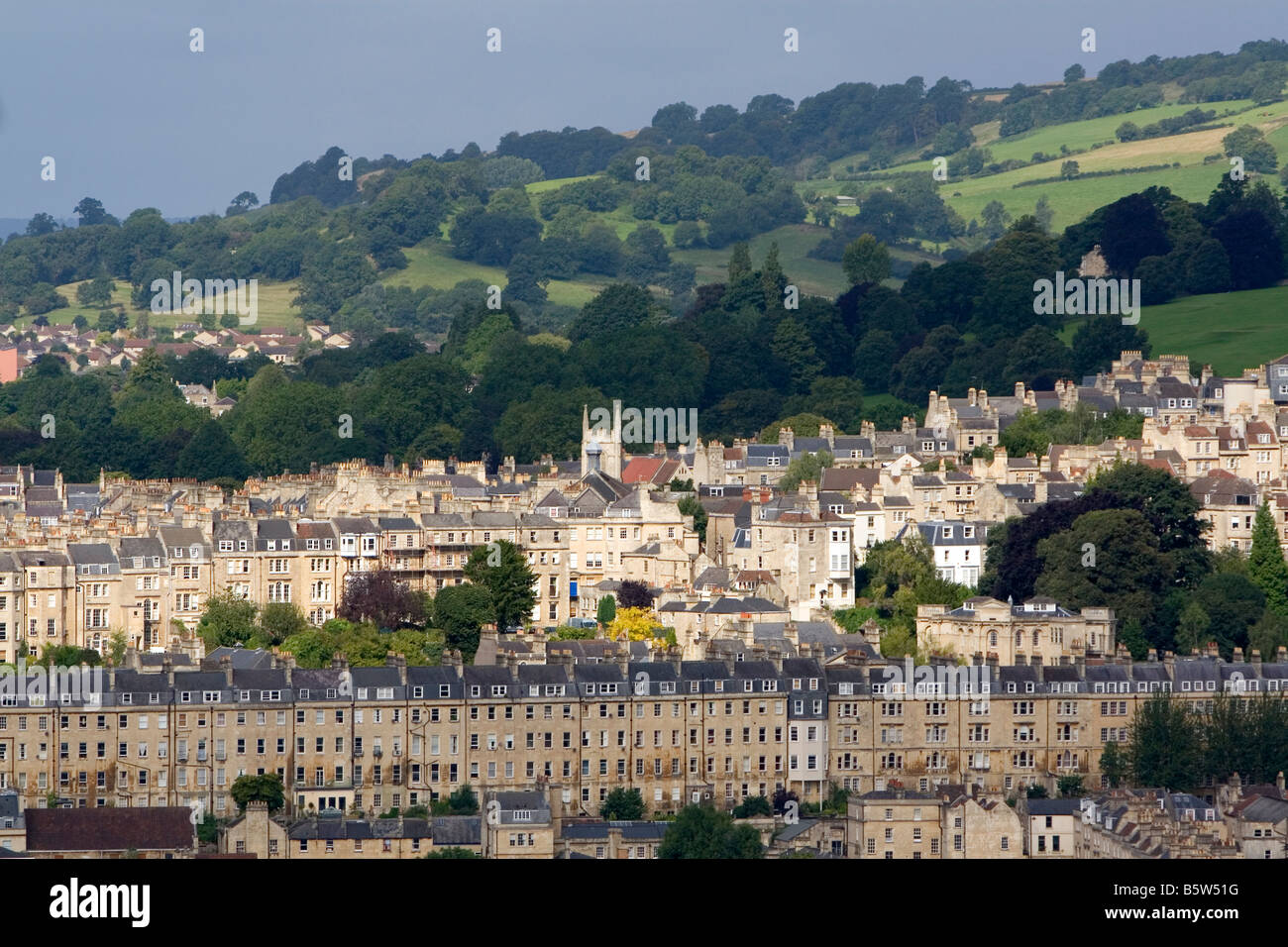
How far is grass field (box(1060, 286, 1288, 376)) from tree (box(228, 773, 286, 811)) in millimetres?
67992

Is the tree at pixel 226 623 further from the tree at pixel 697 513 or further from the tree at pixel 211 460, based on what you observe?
the tree at pixel 211 460

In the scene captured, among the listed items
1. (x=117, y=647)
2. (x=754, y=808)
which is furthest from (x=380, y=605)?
(x=754, y=808)

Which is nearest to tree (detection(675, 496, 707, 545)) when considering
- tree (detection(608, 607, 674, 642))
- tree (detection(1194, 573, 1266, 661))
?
tree (detection(608, 607, 674, 642))

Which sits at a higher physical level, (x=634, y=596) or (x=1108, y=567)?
(x=1108, y=567)

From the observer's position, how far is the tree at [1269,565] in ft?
254

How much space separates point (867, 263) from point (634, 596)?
79520 millimetres

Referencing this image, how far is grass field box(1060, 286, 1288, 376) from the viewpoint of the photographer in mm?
121250

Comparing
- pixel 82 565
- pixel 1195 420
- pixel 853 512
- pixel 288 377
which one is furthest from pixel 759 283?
pixel 82 565

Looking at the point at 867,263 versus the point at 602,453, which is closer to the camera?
the point at 602,453

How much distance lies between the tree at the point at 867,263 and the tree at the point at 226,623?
269 ft

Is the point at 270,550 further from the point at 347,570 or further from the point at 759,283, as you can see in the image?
the point at 759,283

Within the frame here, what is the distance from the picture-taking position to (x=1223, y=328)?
128625mm

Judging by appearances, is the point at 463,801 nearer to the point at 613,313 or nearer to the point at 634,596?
the point at 634,596

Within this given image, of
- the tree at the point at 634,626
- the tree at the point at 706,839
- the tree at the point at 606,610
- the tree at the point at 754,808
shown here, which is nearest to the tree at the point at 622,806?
the tree at the point at 754,808
